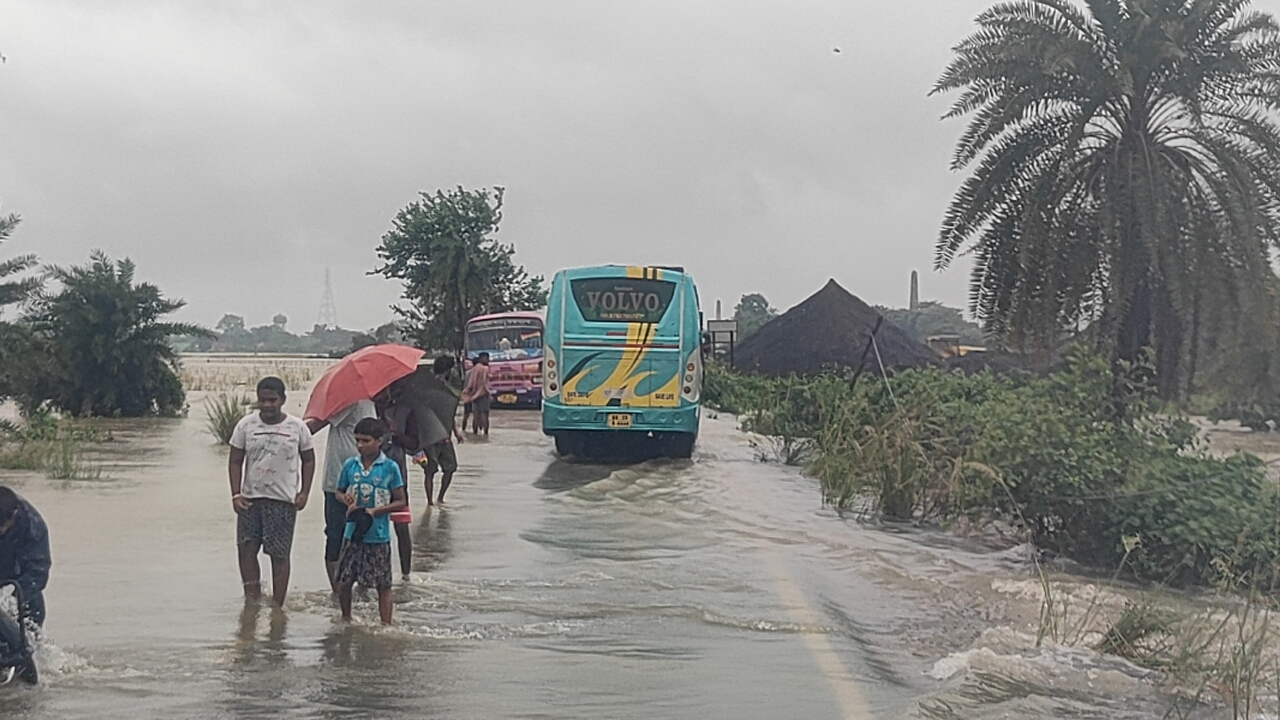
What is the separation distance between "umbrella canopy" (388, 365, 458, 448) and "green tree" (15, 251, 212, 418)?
2139 cm

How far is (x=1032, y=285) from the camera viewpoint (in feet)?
58.4

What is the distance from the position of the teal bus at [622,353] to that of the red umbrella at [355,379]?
32.3 feet

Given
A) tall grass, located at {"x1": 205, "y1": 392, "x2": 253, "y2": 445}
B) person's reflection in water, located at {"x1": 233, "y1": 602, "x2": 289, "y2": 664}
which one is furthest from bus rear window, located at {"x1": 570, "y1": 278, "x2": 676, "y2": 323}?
person's reflection in water, located at {"x1": 233, "y1": 602, "x2": 289, "y2": 664}

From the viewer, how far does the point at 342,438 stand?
10.6m

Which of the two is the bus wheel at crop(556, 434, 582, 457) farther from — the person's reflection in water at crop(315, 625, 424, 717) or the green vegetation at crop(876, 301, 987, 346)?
the green vegetation at crop(876, 301, 987, 346)

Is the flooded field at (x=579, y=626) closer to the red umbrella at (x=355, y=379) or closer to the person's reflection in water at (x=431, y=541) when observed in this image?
the person's reflection in water at (x=431, y=541)

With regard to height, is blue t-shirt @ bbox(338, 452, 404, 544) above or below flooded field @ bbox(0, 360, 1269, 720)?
above

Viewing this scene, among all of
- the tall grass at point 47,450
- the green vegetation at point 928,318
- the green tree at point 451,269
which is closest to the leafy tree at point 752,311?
the green vegetation at point 928,318

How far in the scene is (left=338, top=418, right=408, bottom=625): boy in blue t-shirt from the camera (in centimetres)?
902

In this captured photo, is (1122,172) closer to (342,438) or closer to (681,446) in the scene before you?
(681,446)

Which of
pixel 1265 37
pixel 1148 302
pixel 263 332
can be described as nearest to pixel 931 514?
pixel 1148 302

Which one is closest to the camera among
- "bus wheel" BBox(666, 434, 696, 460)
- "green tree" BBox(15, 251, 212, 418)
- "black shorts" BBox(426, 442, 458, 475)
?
"black shorts" BBox(426, 442, 458, 475)

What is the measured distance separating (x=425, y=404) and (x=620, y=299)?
924 centimetres

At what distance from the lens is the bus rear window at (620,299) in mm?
21281
